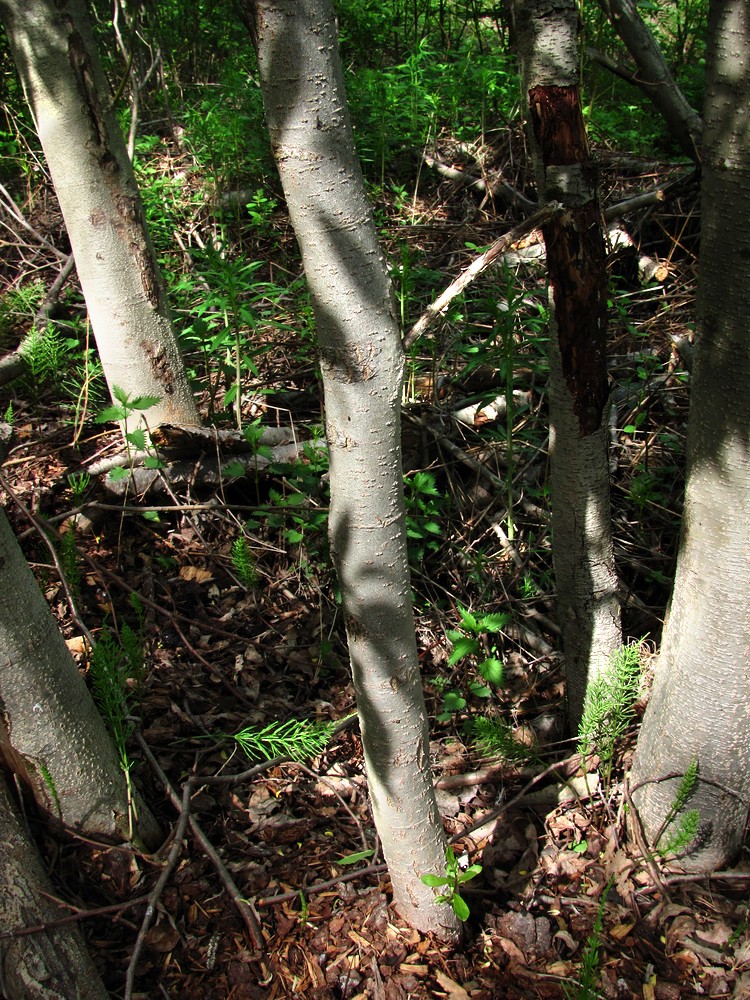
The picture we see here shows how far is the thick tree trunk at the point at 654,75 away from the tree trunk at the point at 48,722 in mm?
3879

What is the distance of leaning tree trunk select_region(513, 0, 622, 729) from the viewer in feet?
6.67

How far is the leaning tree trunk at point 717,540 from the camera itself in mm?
1798

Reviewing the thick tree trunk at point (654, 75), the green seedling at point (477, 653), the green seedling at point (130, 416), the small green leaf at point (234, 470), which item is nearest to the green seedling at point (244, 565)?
the small green leaf at point (234, 470)

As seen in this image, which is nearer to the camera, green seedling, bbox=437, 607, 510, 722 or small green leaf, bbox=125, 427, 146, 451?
green seedling, bbox=437, 607, 510, 722

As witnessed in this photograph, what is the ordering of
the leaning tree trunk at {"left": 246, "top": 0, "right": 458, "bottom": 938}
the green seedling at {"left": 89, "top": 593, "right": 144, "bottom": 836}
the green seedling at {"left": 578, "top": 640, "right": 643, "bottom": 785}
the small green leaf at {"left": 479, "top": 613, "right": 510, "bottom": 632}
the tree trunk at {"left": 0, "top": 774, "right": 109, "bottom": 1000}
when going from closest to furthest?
the leaning tree trunk at {"left": 246, "top": 0, "right": 458, "bottom": 938}, the tree trunk at {"left": 0, "top": 774, "right": 109, "bottom": 1000}, the green seedling at {"left": 89, "top": 593, "right": 144, "bottom": 836}, the green seedling at {"left": 578, "top": 640, "right": 643, "bottom": 785}, the small green leaf at {"left": 479, "top": 613, "right": 510, "bottom": 632}

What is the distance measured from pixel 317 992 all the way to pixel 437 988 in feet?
1.05

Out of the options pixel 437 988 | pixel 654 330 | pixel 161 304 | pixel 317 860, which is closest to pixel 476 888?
pixel 437 988

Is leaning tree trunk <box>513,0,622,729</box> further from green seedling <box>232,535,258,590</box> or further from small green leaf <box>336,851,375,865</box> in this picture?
green seedling <box>232,535,258,590</box>

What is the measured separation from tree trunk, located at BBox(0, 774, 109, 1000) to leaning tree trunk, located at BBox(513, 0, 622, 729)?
1.75 metres

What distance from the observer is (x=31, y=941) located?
1757mm

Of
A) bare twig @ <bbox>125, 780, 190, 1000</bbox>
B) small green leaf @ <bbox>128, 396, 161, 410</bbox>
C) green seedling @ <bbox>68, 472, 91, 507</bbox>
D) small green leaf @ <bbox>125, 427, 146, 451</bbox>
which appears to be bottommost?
bare twig @ <bbox>125, 780, 190, 1000</bbox>

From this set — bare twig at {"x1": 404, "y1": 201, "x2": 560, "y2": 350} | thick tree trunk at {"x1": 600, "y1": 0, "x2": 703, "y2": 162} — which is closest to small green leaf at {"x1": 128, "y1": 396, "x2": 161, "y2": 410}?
bare twig at {"x1": 404, "y1": 201, "x2": 560, "y2": 350}

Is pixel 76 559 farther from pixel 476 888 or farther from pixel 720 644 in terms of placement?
pixel 720 644

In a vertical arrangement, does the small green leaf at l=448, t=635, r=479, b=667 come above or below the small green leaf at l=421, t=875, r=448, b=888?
above
